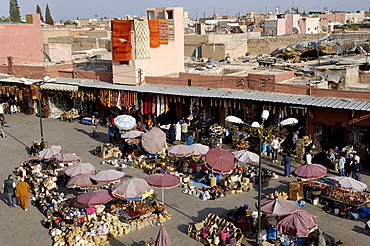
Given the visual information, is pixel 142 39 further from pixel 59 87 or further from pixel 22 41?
pixel 22 41

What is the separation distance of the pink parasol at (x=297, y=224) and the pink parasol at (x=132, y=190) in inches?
200

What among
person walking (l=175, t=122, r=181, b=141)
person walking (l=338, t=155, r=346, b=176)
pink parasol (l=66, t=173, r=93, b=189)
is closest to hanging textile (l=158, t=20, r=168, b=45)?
person walking (l=175, t=122, r=181, b=141)

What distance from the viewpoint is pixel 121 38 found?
91.4 ft

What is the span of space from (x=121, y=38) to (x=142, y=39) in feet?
4.46

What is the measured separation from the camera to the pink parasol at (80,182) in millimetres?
17562

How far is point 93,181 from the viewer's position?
1772cm

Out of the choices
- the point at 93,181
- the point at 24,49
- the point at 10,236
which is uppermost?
the point at 24,49

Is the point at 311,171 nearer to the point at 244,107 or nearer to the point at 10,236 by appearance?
the point at 244,107

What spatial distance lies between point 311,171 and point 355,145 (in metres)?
4.88

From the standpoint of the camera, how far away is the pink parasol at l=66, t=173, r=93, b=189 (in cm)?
1756

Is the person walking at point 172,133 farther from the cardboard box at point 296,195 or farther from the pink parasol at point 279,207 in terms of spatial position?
the pink parasol at point 279,207

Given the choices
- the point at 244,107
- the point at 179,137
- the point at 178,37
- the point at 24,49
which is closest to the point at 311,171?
the point at 244,107

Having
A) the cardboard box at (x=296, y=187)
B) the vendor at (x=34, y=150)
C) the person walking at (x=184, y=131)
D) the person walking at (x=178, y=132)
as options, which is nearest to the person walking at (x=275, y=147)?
the cardboard box at (x=296, y=187)

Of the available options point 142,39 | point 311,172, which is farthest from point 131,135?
point 311,172
